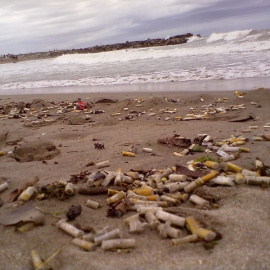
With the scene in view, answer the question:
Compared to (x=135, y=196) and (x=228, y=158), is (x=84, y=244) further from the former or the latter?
(x=228, y=158)

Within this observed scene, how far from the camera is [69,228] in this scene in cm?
264

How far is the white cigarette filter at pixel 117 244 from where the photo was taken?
237 cm

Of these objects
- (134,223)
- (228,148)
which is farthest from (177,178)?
(228,148)

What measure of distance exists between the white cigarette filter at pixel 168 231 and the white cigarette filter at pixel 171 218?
8 cm

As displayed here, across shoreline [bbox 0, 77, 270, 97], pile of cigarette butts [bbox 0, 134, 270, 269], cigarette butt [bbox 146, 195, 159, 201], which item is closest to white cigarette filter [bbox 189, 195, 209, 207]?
pile of cigarette butts [bbox 0, 134, 270, 269]

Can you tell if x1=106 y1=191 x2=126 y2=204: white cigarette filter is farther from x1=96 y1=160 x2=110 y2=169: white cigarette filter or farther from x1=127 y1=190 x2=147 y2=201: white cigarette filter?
x1=96 y1=160 x2=110 y2=169: white cigarette filter

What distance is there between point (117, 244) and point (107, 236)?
137 millimetres

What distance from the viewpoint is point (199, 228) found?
250cm

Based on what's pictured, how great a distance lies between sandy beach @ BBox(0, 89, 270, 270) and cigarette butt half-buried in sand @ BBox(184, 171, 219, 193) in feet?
0.22

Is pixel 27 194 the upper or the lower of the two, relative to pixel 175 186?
upper

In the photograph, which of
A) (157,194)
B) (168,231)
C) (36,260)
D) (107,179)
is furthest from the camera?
(107,179)

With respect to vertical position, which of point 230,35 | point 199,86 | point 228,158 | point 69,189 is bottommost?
point 199,86

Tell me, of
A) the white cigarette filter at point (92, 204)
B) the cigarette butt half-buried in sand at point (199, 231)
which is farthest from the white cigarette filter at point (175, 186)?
the white cigarette filter at point (92, 204)

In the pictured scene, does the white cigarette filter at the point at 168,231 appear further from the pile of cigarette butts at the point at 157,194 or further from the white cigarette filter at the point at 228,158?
the white cigarette filter at the point at 228,158
